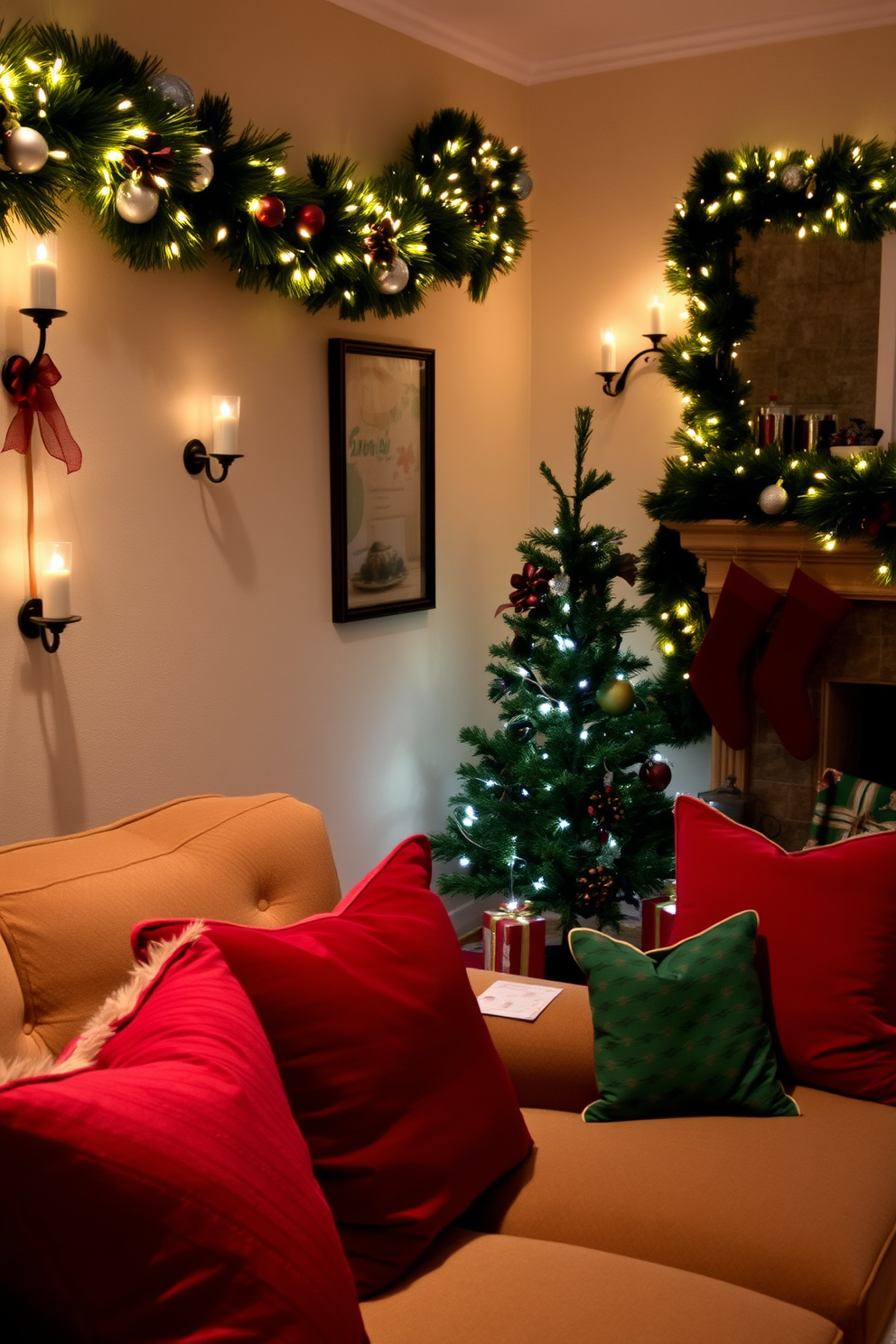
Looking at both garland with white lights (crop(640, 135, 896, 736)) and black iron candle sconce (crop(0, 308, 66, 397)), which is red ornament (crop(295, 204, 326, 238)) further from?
garland with white lights (crop(640, 135, 896, 736))

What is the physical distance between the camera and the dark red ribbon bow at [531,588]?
350cm

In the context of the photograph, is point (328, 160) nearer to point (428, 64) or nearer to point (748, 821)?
point (428, 64)

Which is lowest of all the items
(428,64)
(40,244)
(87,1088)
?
(87,1088)

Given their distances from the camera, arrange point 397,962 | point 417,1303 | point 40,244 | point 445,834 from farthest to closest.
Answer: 1. point 445,834
2. point 40,244
3. point 397,962
4. point 417,1303

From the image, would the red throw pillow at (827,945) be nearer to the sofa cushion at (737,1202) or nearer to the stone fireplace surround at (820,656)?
the sofa cushion at (737,1202)

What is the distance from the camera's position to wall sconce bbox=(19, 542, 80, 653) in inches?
95.7

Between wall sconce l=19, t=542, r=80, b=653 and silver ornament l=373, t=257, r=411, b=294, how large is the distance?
1.17 meters

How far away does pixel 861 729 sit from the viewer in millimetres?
3980

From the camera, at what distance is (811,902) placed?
2.16 meters

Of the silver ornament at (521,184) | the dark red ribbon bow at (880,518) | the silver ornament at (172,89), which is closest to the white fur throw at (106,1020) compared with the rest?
the silver ornament at (172,89)

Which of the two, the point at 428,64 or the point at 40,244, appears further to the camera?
the point at 428,64

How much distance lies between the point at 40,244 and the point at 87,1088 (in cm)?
175

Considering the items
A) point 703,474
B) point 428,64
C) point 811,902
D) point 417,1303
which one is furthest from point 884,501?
point 417,1303

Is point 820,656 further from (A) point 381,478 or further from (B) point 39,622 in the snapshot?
(B) point 39,622
